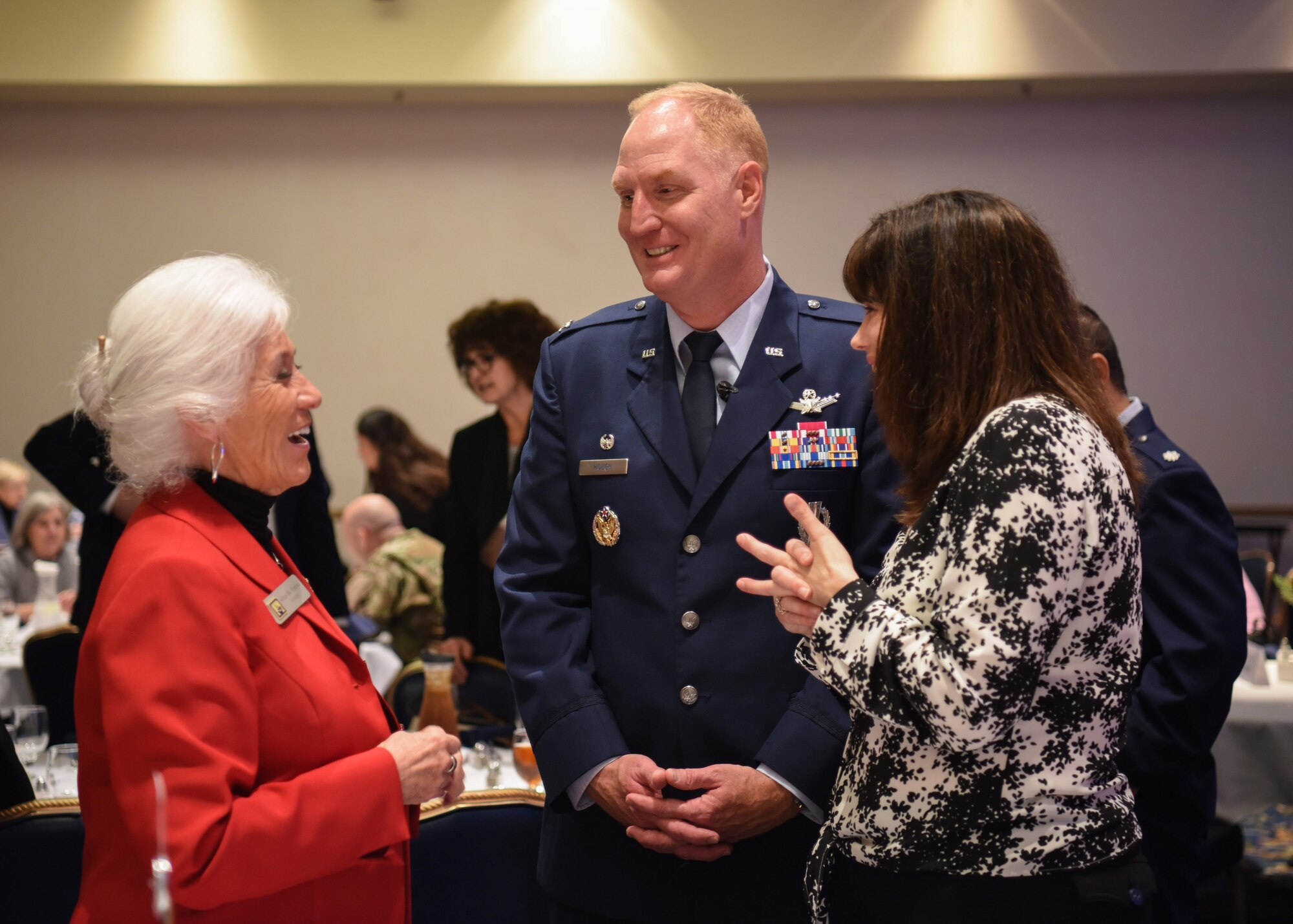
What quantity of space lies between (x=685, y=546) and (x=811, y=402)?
1.02ft

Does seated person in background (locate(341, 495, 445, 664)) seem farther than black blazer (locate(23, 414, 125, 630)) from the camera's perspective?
Yes

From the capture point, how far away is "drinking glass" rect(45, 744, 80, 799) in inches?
97.8

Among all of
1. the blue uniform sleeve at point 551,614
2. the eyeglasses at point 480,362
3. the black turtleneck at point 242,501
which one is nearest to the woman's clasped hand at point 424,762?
the blue uniform sleeve at point 551,614

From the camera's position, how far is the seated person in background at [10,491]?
654 cm

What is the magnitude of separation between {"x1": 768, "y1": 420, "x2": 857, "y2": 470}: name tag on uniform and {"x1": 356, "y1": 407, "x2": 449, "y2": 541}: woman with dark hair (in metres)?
3.93

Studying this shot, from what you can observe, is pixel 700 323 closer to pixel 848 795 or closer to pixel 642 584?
pixel 642 584

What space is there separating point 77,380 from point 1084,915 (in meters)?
1.46

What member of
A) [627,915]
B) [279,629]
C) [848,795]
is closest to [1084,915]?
[848,795]

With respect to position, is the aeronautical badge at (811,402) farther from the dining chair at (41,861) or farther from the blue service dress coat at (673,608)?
the dining chair at (41,861)

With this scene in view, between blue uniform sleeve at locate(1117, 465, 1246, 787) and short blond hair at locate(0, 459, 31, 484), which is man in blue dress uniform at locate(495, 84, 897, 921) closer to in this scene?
blue uniform sleeve at locate(1117, 465, 1246, 787)

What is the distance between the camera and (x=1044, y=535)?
120 centimetres

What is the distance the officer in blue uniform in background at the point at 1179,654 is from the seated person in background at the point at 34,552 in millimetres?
4799

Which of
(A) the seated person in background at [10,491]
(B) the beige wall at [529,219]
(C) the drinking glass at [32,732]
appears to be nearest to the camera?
(C) the drinking glass at [32,732]

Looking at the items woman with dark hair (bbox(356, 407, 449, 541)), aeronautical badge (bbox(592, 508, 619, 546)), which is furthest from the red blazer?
woman with dark hair (bbox(356, 407, 449, 541))
